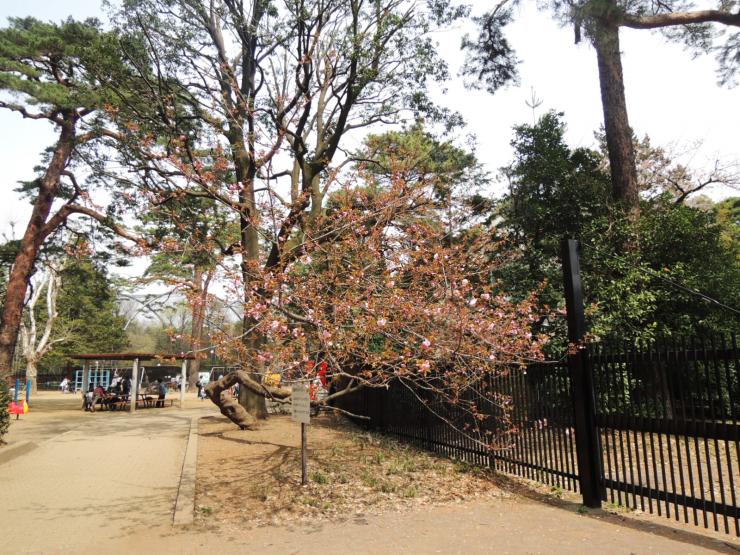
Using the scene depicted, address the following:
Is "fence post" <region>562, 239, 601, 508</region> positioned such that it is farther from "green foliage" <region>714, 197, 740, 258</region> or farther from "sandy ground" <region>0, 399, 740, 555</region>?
"green foliage" <region>714, 197, 740, 258</region>

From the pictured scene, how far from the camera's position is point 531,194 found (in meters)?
13.8

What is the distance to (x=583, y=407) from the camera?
597cm

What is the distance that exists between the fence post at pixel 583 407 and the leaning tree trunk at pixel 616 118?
21.8 ft

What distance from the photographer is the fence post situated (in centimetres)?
589

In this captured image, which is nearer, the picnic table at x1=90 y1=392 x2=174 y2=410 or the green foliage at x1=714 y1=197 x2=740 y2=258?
the green foliage at x1=714 y1=197 x2=740 y2=258

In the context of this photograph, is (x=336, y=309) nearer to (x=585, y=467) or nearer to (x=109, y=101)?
(x=585, y=467)

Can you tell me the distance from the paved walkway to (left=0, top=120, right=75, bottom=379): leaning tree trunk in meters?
5.84

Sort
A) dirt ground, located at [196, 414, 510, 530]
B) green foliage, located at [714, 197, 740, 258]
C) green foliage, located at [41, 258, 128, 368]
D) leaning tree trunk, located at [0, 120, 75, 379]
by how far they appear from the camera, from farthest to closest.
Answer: green foliage, located at [41, 258, 128, 368] < leaning tree trunk, located at [0, 120, 75, 379] < green foliage, located at [714, 197, 740, 258] < dirt ground, located at [196, 414, 510, 530]

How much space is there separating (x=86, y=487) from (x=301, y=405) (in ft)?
11.3

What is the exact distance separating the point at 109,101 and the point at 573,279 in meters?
11.5

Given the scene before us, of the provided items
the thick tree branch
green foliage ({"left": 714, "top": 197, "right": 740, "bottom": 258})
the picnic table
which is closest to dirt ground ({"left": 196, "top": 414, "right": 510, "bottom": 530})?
green foliage ({"left": 714, "top": 197, "right": 740, "bottom": 258})

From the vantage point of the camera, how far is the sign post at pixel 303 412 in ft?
22.1

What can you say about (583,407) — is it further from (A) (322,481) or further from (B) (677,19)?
(B) (677,19)

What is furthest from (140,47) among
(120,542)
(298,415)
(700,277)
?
(700,277)
